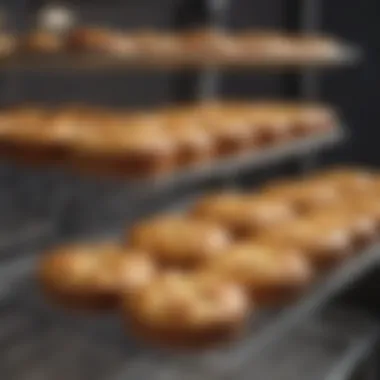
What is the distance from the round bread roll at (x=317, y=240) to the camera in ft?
5.80

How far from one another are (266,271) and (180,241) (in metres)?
0.23

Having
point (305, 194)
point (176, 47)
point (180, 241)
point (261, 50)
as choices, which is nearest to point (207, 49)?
point (176, 47)

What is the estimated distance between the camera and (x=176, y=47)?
74.5 inches

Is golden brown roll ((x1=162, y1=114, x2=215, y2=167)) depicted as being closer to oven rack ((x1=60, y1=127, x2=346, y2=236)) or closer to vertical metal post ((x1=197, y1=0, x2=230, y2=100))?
oven rack ((x1=60, y1=127, x2=346, y2=236))

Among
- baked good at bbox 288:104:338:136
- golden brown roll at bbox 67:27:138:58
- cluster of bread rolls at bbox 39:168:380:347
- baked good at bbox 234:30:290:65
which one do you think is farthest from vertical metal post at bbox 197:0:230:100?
golden brown roll at bbox 67:27:138:58

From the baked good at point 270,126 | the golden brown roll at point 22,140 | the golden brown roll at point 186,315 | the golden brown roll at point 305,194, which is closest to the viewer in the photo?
the golden brown roll at point 186,315

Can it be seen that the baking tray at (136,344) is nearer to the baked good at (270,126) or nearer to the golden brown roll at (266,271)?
the golden brown roll at (266,271)

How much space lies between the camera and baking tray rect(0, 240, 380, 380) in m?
1.43

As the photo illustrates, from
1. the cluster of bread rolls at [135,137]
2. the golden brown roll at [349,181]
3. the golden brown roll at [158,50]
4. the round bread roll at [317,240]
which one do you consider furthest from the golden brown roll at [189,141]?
the golden brown roll at [349,181]

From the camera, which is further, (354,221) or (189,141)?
(354,221)

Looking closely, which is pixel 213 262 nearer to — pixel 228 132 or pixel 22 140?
pixel 228 132

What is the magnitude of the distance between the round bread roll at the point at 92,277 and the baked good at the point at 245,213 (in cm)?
37

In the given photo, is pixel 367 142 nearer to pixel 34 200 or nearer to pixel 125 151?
pixel 34 200

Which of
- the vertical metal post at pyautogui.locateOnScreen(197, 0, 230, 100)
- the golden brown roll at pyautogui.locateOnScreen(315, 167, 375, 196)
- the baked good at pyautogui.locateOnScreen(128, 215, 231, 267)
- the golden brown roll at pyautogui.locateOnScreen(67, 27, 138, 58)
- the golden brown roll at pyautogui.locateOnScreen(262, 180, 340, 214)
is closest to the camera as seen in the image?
the golden brown roll at pyautogui.locateOnScreen(67, 27, 138, 58)
